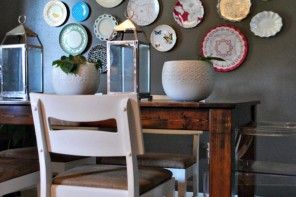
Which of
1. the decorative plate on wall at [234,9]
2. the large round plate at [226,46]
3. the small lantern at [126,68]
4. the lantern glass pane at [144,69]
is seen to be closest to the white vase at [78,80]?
the small lantern at [126,68]

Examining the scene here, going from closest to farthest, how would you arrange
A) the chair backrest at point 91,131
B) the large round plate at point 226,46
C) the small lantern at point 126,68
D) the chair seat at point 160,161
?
the chair backrest at point 91,131 < the small lantern at point 126,68 < the chair seat at point 160,161 < the large round plate at point 226,46

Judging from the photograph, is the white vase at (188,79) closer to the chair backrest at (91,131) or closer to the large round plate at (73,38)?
the chair backrest at (91,131)

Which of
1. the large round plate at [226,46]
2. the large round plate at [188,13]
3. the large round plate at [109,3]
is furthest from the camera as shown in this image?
the large round plate at [109,3]

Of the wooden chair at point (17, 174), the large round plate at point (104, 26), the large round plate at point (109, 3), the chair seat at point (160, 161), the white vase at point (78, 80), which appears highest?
the large round plate at point (109, 3)

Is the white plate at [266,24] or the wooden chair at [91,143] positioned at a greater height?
the white plate at [266,24]

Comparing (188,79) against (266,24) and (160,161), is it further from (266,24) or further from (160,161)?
(266,24)

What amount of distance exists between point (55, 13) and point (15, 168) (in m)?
2.26

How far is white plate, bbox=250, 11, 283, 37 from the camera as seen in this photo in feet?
10.1

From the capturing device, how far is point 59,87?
1.87 m

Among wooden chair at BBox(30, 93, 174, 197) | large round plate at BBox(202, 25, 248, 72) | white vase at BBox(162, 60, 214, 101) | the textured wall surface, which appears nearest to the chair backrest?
wooden chair at BBox(30, 93, 174, 197)

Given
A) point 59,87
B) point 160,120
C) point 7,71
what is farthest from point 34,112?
point 7,71

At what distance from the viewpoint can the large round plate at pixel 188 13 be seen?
10.8 feet

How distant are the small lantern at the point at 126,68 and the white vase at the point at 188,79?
310 mm

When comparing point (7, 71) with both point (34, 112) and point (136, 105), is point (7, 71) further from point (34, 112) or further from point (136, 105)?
point (136, 105)
